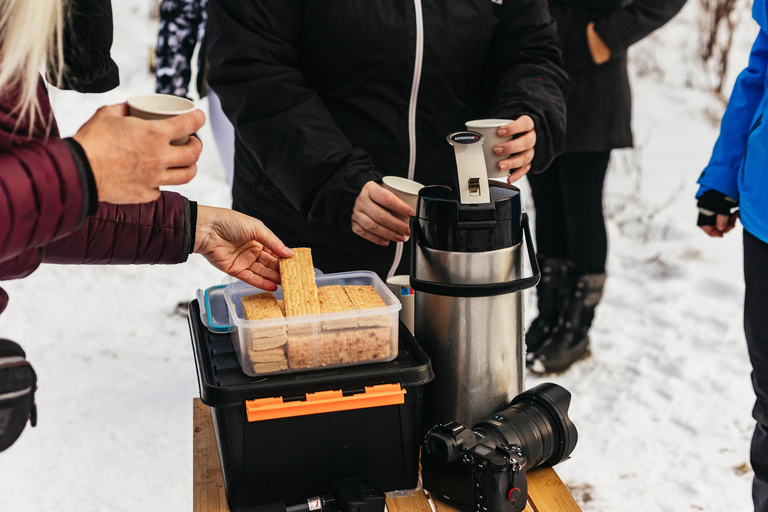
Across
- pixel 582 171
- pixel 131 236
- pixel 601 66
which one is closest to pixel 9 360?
pixel 131 236

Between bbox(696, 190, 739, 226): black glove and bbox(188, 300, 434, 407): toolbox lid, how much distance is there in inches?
40.2

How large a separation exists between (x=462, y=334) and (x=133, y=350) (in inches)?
103

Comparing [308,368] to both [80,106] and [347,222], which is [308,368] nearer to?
[347,222]

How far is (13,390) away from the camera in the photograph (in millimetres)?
1104

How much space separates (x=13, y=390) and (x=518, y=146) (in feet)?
3.66

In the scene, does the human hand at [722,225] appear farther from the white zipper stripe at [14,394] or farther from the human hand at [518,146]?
the white zipper stripe at [14,394]

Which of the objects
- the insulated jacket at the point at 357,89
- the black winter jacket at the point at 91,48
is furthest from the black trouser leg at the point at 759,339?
the black winter jacket at the point at 91,48

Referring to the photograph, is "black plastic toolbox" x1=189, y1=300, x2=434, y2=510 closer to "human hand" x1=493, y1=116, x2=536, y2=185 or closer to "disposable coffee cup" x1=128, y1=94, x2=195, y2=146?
"disposable coffee cup" x1=128, y1=94, x2=195, y2=146

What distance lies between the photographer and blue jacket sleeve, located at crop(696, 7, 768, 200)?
1785 mm

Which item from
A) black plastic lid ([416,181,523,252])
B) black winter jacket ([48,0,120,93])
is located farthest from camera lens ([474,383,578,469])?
black winter jacket ([48,0,120,93])

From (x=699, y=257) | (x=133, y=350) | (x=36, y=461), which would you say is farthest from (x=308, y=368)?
(x=699, y=257)

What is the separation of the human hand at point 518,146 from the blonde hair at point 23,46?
0.93 meters

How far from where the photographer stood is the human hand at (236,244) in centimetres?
144

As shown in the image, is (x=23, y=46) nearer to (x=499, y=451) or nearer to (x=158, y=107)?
(x=158, y=107)
